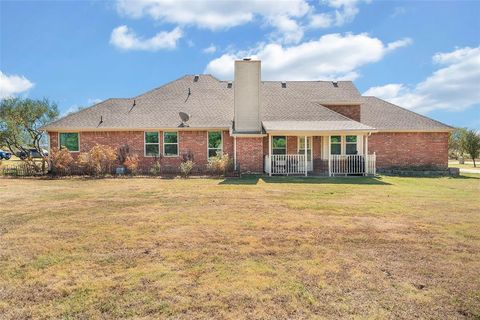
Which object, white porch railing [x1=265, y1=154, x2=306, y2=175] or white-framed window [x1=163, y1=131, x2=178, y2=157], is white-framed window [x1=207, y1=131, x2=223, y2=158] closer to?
white-framed window [x1=163, y1=131, x2=178, y2=157]

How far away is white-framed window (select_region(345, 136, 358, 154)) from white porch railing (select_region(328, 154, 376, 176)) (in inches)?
90.3

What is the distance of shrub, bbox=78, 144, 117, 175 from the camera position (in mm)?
18656

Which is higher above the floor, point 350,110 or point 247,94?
point 247,94

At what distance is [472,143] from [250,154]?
94.4ft

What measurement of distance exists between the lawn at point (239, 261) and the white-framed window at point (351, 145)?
11691 mm

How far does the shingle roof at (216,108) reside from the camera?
2081cm

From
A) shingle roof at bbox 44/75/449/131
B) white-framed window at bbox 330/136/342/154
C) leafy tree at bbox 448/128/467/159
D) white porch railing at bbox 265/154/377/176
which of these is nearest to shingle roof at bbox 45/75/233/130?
shingle roof at bbox 44/75/449/131

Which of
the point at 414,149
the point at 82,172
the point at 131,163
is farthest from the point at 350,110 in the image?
the point at 82,172

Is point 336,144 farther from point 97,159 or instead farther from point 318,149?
point 97,159

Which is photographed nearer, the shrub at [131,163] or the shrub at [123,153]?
the shrub at [131,163]

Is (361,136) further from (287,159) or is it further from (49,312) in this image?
(49,312)

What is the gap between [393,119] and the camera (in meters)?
23.1

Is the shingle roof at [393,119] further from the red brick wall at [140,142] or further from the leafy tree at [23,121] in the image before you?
the leafy tree at [23,121]

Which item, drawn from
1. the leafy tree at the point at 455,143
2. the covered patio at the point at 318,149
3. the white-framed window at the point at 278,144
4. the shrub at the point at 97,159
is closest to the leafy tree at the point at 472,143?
the leafy tree at the point at 455,143
